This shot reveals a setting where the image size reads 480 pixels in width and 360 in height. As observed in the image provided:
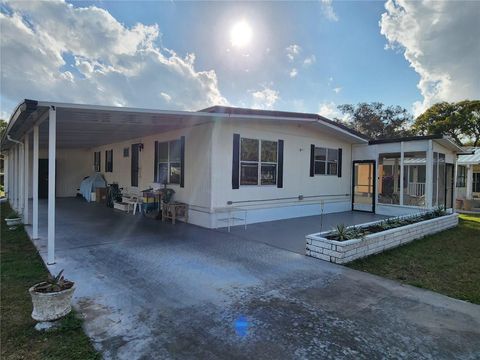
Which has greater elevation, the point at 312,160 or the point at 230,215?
the point at 312,160

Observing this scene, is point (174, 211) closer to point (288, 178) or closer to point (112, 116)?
point (112, 116)

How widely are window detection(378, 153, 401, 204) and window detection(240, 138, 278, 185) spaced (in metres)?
5.34

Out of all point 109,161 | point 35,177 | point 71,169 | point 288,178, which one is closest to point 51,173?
point 35,177

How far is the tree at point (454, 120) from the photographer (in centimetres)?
2519

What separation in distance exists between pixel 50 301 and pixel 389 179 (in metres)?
14.3

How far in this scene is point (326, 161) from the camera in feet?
38.6

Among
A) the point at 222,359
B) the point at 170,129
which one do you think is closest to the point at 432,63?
the point at 170,129

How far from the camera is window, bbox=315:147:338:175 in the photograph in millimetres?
11398

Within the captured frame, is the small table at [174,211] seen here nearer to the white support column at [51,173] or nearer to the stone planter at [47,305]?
the white support column at [51,173]

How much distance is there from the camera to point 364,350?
2.69 m

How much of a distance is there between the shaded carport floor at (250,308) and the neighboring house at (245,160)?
1880 millimetres

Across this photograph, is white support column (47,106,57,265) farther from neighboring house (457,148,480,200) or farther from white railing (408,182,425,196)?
neighboring house (457,148,480,200)

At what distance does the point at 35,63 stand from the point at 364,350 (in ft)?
50.9

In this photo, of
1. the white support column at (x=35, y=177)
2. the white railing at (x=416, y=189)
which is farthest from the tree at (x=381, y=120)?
the white support column at (x=35, y=177)
